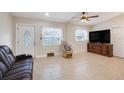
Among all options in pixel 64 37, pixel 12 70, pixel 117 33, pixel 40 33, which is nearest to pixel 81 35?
pixel 64 37

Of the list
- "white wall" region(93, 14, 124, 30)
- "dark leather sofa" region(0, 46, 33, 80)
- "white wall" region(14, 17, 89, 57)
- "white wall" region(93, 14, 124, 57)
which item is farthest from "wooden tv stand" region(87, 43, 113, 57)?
"dark leather sofa" region(0, 46, 33, 80)

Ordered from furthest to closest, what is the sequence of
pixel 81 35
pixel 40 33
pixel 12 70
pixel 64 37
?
pixel 81 35, pixel 64 37, pixel 40 33, pixel 12 70

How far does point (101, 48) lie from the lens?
7.68 metres

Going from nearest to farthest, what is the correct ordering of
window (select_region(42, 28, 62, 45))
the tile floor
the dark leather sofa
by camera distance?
the dark leather sofa → the tile floor → window (select_region(42, 28, 62, 45))

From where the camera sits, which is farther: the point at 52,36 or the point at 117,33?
the point at 52,36

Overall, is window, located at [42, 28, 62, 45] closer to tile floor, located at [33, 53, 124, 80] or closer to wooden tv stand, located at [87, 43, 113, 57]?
tile floor, located at [33, 53, 124, 80]

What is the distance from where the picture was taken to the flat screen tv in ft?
24.5

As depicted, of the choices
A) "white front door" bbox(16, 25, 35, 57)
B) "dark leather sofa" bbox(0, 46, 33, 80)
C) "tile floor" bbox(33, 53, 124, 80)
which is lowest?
"tile floor" bbox(33, 53, 124, 80)

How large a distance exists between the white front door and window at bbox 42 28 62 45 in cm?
75

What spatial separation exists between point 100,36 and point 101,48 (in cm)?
91

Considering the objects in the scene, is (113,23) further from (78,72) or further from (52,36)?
(78,72)
